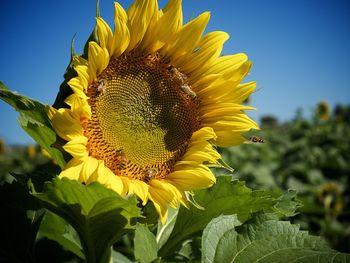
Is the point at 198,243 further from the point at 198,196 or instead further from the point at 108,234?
the point at 108,234

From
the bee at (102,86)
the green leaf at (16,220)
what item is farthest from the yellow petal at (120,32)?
the green leaf at (16,220)

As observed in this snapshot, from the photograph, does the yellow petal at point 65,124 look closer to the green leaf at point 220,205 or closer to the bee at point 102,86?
the bee at point 102,86

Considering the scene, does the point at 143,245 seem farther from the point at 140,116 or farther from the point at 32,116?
the point at 140,116

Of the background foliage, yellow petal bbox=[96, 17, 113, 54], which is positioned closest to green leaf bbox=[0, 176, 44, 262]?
the background foliage

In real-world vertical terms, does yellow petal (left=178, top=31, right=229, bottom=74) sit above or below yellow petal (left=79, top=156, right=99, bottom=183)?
above

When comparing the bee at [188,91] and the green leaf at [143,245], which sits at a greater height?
the bee at [188,91]

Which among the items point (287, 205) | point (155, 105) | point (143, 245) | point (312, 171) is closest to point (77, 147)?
point (143, 245)

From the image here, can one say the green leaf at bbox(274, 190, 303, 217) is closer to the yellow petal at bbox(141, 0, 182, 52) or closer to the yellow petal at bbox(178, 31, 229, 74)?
the yellow petal at bbox(178, 31, 229, 74)
